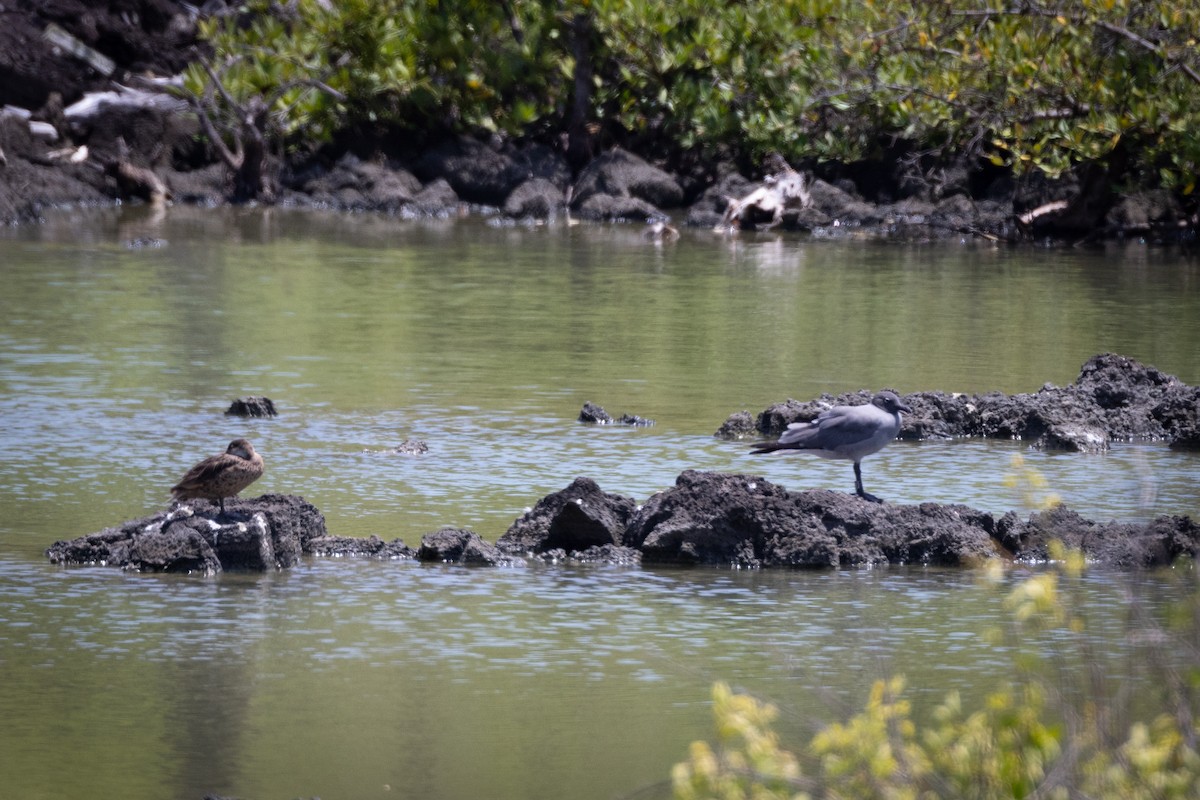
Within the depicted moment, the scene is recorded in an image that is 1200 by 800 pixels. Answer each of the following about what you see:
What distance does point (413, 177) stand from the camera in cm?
3128

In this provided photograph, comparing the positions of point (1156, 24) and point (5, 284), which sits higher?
point (1156, 24)

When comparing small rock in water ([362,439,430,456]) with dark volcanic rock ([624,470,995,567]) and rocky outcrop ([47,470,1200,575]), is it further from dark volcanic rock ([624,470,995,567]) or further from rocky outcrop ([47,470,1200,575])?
dark volcanic rock ([624,470,995,567])

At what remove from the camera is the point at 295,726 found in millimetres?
6109

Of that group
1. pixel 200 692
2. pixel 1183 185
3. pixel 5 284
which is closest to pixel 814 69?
pixel 1183 185

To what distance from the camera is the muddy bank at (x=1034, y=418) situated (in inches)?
433

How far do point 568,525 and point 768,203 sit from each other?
19538 millimetres

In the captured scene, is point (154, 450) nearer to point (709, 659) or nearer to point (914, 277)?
point (709, 659)

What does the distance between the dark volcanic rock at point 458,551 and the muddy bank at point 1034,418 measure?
3.16 m

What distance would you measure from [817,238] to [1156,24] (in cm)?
538

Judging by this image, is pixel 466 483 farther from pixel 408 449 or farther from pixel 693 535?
pixel 693 535

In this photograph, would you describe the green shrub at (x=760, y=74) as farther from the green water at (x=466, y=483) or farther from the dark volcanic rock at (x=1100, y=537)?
the dark volcanic rock at (x=1100, y=537)

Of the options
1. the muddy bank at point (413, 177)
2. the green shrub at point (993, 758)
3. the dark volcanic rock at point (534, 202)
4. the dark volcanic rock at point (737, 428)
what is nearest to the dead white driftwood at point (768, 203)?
the muddy bank at point (413, 177)

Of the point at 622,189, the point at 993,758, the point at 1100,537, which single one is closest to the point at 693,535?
the point at 1100,537

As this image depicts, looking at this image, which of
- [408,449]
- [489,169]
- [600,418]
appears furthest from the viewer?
[489,169]
